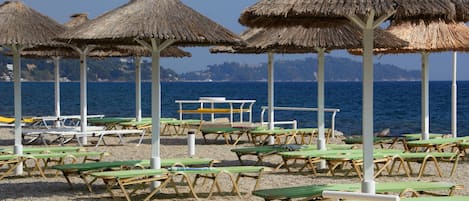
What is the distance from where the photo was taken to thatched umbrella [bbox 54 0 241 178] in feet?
31.8

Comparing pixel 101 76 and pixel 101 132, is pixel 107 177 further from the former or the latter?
pixel 101 76

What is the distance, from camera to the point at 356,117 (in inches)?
1999

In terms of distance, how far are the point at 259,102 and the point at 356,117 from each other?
24.3 m

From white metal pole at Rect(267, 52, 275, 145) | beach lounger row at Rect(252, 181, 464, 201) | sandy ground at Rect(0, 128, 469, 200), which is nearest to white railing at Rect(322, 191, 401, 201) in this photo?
beach lounger row at Rect(252, 181, 464, 201)

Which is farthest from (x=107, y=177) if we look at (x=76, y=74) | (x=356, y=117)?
(x=76, y=74)

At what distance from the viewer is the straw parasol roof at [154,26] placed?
9.67m

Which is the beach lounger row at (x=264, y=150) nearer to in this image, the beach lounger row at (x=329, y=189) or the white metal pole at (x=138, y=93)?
the beach lounger row at (x=329, y=189)

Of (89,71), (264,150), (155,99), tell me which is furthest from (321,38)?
(89,71)

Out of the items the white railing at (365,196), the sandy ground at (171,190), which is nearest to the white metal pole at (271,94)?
the sandy ground at (171,190)

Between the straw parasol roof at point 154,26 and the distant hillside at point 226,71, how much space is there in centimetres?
11922

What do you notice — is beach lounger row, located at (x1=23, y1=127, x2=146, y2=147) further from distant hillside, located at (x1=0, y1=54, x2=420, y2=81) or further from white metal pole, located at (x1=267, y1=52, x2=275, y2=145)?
distant hillside, located at (x1=0, y1=54, x2=420, y2=81)

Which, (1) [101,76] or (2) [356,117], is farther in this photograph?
(1) [101,76]

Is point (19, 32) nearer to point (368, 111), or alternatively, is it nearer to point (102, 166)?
point (102, 166)

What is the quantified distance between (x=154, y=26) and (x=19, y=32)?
9.59 ft
